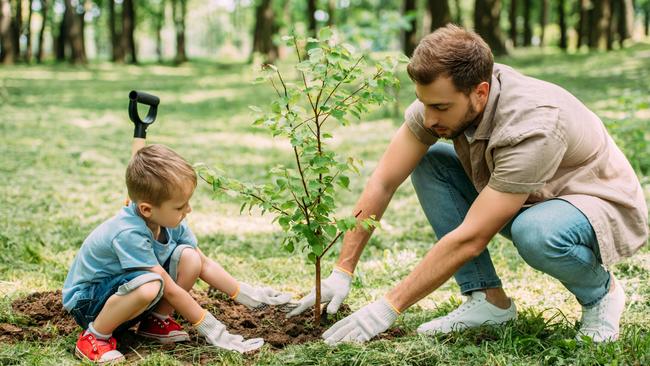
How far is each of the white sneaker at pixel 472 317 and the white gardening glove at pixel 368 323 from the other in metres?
0.28

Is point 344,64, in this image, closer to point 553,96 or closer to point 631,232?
point 553,96

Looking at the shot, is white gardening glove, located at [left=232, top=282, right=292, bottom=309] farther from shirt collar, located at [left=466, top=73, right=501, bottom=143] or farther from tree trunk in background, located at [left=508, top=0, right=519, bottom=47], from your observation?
tree trunk in background, located at [left=508, top=0, right=519, bottom=47]

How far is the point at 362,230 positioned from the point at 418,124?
58cm

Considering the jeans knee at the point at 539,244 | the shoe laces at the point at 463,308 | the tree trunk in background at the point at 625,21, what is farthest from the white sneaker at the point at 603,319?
the tree trunk in background at the point at 625,21

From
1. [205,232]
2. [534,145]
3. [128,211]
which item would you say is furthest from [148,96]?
[205,232]

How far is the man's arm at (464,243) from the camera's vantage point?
2.78m

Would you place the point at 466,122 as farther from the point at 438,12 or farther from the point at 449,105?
the point at 438,12

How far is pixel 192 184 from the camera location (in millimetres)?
2941

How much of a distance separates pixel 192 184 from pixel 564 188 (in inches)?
63.6

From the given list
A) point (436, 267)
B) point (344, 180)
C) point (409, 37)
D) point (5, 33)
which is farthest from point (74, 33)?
point (436, 267)

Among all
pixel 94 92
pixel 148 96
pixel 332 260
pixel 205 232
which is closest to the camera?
pixel 148 96

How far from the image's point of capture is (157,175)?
9.36 ft

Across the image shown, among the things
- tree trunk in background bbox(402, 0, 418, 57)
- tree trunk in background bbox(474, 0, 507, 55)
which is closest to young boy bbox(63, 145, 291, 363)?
tree trunk in background bbox(402, 0, 418, 57)

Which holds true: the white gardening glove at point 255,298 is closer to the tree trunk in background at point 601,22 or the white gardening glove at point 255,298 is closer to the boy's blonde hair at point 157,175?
the boy's blonde hair at point 157,175
